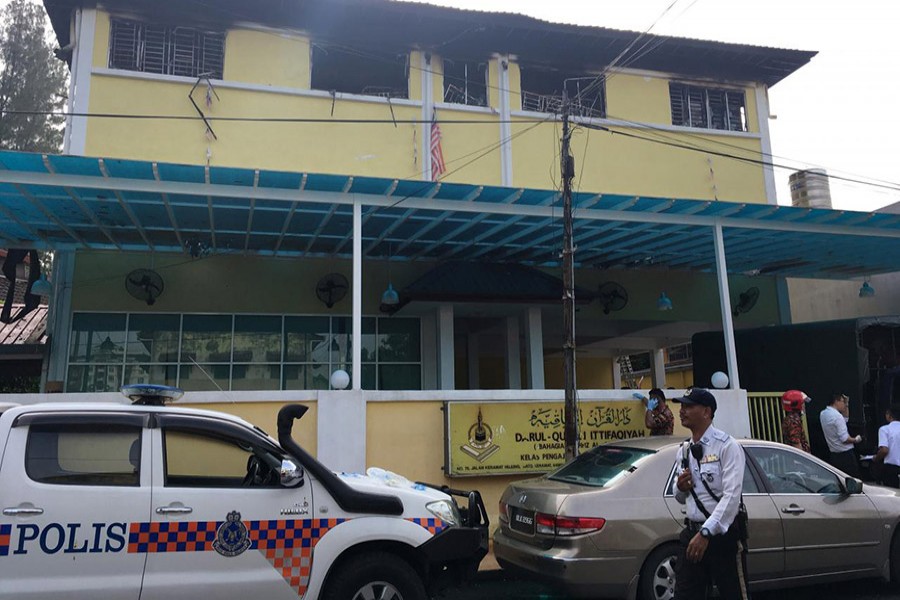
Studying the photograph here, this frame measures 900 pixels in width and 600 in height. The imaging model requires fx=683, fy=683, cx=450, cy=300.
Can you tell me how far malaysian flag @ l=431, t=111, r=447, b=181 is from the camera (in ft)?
41.7

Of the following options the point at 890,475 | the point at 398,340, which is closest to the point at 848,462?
the point at 890,475

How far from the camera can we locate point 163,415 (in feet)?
15.4

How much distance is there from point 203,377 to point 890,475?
10.5 m

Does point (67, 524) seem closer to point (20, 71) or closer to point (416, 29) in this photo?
point (416, 29)

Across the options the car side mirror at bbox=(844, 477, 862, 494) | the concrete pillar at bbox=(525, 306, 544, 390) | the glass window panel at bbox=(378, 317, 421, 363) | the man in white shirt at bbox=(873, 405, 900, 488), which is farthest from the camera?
the glass window panel at bbox=(378, 317, 421, 363)

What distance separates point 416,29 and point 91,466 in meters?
10.7

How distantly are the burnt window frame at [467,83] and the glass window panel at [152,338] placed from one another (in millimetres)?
6685

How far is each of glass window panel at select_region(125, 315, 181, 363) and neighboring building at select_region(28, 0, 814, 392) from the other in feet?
0.12

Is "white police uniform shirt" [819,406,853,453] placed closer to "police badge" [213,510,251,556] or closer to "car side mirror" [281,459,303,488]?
"car side mirror" [281,459,303,488]

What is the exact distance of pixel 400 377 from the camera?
1308 cm

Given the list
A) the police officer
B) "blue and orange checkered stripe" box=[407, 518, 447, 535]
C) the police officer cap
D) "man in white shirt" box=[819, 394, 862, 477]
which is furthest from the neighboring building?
the police officer

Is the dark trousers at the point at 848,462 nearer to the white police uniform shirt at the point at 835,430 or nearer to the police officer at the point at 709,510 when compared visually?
the white police uniform shirt at the point at 835,430

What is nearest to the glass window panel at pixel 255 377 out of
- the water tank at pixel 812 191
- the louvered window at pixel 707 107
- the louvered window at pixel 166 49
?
the louvered window at pixel 166 49

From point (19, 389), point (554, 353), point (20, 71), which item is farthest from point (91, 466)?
point (20, 71)
